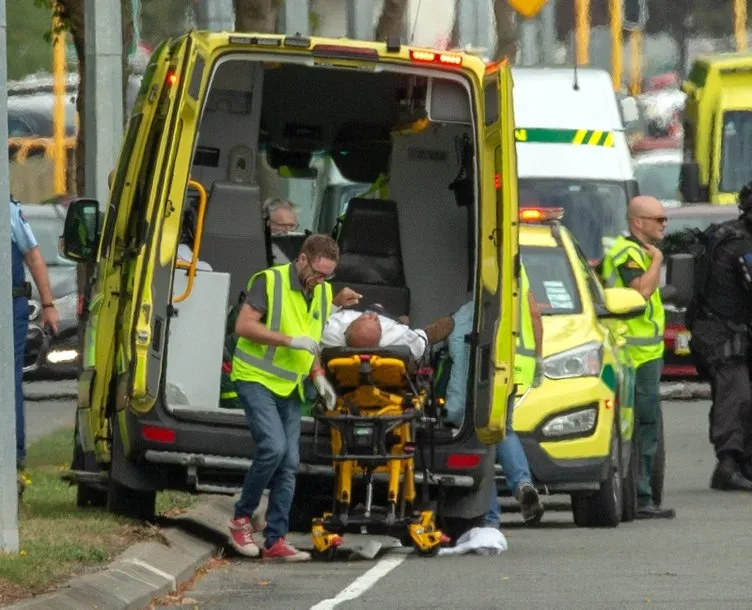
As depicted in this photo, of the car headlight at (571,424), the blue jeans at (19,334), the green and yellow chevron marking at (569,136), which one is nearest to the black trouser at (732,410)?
the car headlight at (571,424)

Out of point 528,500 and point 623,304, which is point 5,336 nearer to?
point 528,500

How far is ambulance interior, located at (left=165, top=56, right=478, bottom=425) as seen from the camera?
13.0 metres

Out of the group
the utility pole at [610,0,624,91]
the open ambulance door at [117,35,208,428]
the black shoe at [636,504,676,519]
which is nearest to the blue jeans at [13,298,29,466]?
the open ambulance door at [117,35,208,428]

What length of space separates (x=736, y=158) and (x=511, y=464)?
1733 centimetres

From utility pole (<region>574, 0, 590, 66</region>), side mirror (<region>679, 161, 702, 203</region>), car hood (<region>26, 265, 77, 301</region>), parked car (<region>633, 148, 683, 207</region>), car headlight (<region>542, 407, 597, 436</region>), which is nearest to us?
car headlight (<region>542, 407, 597, 436</region>)

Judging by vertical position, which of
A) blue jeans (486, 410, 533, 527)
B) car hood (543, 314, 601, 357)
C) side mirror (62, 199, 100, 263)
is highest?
side mirror (62, 199, 100, 263)

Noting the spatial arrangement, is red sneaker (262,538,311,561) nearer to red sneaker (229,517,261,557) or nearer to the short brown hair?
red sneaker (229,517,261,557)

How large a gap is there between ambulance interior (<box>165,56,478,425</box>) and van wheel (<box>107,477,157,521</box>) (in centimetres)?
103

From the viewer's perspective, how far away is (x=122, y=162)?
40.2ft

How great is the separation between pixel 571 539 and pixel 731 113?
57.1 ft

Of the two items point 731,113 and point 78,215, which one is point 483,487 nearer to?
point 78,215

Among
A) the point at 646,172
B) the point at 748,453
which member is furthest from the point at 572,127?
the point at 646,172

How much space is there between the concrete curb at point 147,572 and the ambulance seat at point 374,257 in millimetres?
1466

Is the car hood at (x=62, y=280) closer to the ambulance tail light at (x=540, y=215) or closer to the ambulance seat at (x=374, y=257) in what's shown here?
the ambulance tail light at (x=540, y=215)
